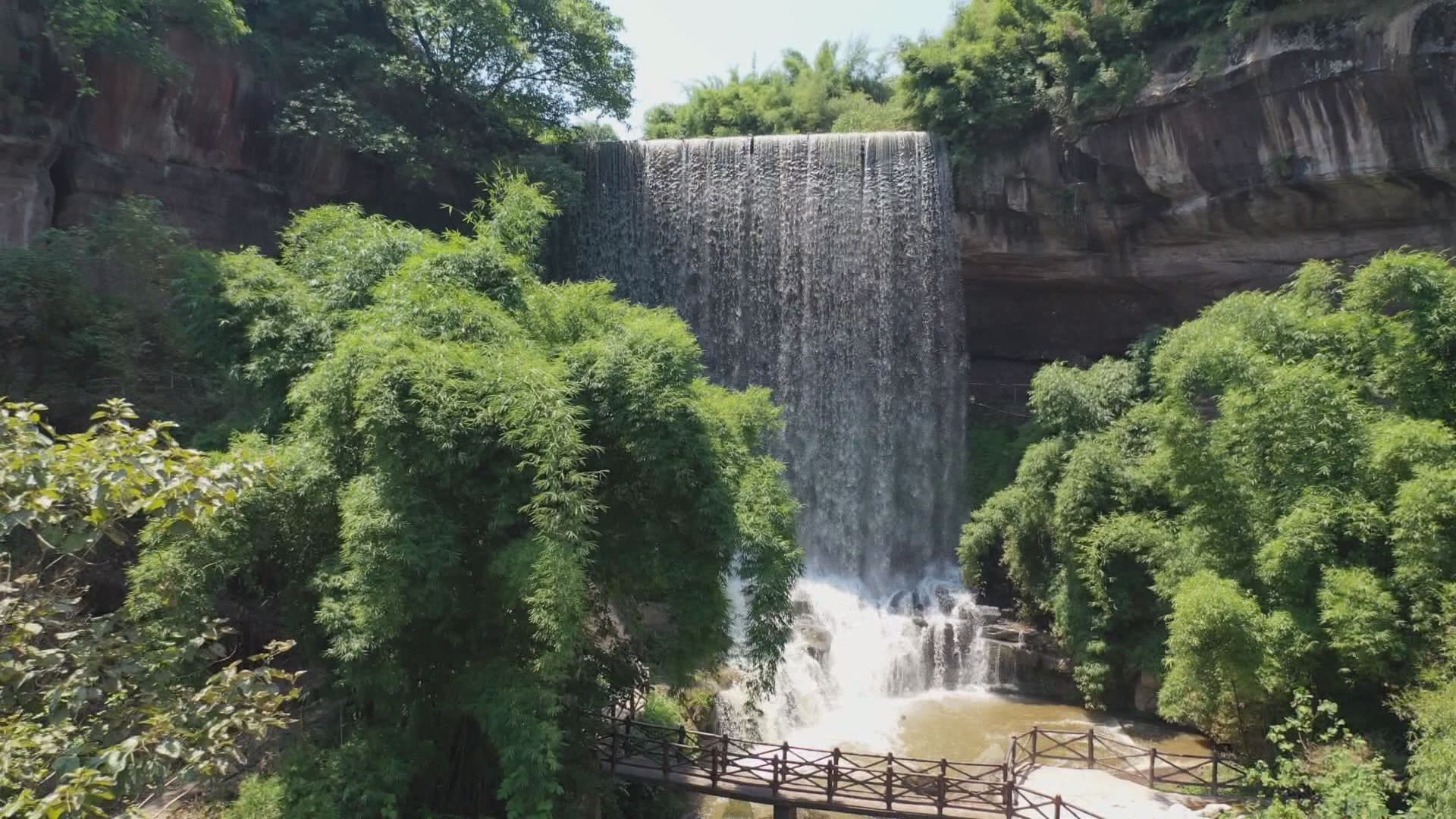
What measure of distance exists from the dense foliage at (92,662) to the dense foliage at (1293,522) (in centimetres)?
1032

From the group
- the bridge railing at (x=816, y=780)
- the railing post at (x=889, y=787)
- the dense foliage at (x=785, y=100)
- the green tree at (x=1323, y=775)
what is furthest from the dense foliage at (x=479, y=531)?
the dense foliage at (x=785, y=100)

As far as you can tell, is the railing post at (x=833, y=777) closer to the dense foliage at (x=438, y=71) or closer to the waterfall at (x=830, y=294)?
the waterfall at (x=830, y=294)

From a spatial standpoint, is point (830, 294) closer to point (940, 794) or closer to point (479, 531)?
point (940, 794)

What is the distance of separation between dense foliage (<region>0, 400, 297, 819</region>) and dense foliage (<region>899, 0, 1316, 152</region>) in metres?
19.2

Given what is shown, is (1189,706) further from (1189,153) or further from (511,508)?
(1189,153)


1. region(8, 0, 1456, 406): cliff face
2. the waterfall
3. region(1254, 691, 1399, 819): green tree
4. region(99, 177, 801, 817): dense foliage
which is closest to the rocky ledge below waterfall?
the waterfall

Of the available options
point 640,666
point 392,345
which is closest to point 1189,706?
point 640,666

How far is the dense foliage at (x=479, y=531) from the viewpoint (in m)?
7.82

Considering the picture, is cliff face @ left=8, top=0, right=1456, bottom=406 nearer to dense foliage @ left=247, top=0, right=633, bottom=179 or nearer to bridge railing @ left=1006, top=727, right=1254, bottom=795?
dense foliage @ left=247, top=0, right=633, bottom=179

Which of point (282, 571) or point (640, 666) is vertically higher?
point (282, 571)

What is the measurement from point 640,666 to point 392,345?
4582 mm

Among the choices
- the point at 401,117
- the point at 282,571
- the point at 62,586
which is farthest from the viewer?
the point at 401,117

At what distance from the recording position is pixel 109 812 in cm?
611

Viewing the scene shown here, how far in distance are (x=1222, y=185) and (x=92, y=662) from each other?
2029 centimetres
